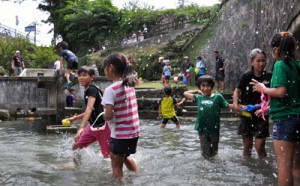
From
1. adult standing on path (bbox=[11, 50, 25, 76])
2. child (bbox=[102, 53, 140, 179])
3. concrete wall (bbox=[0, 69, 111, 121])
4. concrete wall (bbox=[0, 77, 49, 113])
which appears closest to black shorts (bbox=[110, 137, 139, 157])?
child (bbox=[102, 53, 140, 179])

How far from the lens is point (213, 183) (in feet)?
15.3

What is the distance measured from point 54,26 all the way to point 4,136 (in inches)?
1197

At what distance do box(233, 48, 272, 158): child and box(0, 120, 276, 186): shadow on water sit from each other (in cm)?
39

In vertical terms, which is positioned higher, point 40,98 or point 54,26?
point 54,26

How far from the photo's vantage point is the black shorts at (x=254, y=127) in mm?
5543

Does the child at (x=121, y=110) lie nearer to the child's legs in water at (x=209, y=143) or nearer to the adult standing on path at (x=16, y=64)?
the child's legs in water at (x=209, y=143)

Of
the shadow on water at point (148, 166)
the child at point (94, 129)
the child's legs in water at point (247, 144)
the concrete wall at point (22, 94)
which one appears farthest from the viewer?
the concrete wall at point (22, 94)

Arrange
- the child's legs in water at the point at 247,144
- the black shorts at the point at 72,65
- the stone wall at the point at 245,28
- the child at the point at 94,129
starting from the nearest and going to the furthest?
the child at the point at 94,129
the child's legs in water at the point at 247,144
the black shorts at the point at 72,65
the stone wall at the point at 245,28

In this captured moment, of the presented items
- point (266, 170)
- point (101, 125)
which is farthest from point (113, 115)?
point (266, 170)

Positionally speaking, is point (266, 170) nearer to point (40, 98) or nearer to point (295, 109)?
point (295, 109)

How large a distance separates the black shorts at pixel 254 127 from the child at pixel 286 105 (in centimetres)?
171

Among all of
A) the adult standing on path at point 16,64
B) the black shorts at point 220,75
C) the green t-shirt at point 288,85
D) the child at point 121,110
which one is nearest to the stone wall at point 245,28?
the black shorts at point 220,75

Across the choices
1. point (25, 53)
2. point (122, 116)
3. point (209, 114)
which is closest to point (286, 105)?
point (122, 116)

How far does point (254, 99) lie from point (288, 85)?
1.93 metres
